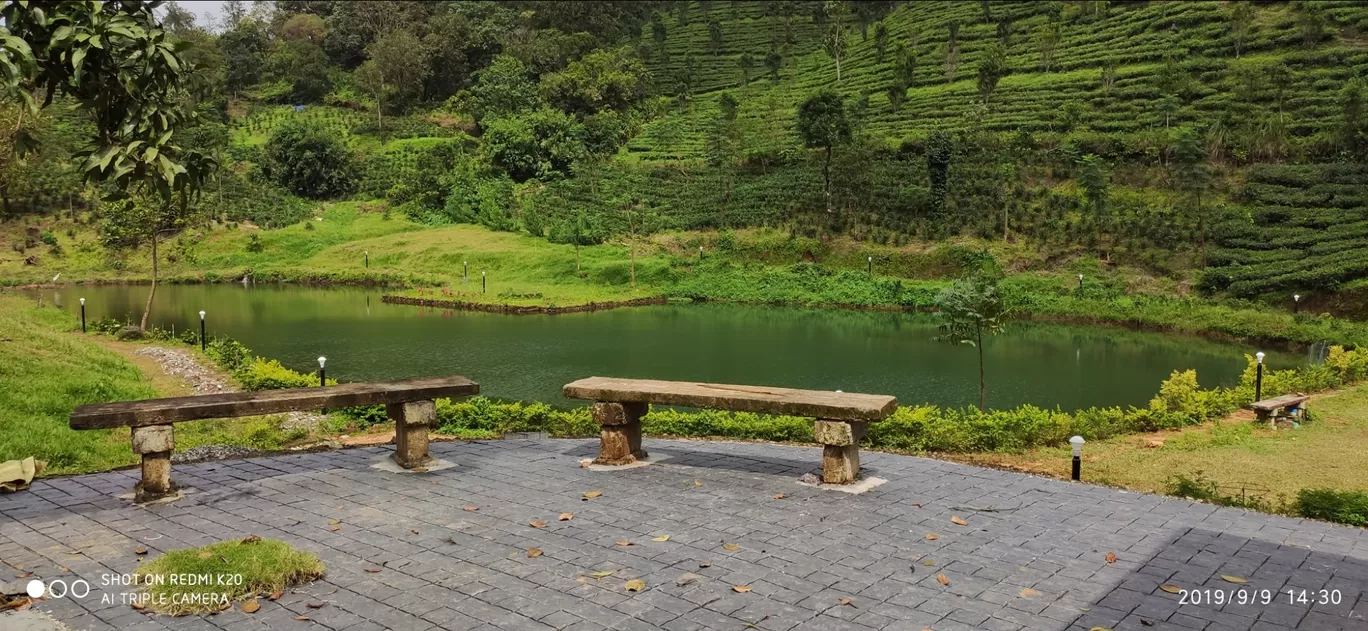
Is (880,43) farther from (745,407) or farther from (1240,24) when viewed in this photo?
(745,407)

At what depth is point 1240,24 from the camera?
46844 mm

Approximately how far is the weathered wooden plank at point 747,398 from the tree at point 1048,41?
51.2m

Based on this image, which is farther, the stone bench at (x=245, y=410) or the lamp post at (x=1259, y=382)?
the lamp post at (x=1259, y=382)

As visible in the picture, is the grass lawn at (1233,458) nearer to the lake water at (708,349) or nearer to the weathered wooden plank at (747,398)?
the weathered wooden plank at (747,398)

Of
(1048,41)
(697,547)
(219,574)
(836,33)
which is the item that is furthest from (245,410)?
(836,33)

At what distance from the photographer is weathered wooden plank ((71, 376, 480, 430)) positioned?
20.9ft

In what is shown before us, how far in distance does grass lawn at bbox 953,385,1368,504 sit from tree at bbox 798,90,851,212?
3003 cm

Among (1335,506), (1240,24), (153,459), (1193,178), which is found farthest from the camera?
(1240,24)

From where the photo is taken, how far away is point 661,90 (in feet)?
220

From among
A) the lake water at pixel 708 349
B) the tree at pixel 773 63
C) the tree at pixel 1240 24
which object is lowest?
the lake water at pixel 708 349

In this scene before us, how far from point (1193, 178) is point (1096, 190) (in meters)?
3.40

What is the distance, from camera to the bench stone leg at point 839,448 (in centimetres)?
700

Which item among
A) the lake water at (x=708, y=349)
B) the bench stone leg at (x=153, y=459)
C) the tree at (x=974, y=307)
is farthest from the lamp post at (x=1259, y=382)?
the bench stone leg at (x=153, y=459)
